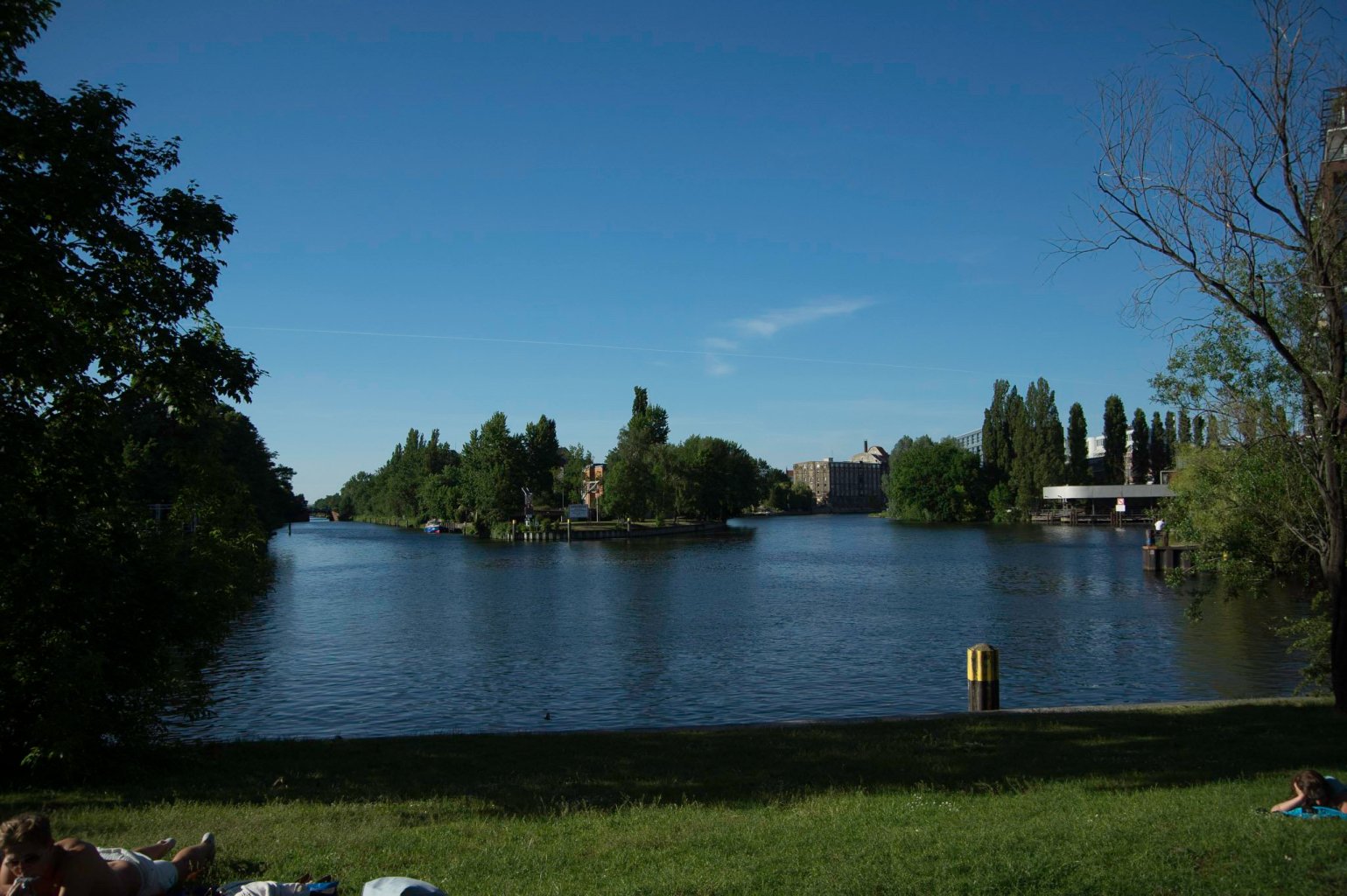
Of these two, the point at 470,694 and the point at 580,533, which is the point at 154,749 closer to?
the point at 470,694

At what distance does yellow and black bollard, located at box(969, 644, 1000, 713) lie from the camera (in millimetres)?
17031

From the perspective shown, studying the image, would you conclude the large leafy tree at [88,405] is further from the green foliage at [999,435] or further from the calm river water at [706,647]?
the green foliage at [999,435]

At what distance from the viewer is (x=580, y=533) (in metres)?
109

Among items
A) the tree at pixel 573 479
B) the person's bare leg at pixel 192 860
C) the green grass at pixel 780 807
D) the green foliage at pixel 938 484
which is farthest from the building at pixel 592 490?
the person's bare leg at pixel 192 860

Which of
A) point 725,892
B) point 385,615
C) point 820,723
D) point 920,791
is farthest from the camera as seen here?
point 385,615

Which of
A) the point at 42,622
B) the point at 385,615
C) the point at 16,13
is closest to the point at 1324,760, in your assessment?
the point at 42,622

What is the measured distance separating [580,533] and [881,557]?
47647mm

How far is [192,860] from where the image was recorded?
6.52 m

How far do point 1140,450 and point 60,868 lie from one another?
141 m

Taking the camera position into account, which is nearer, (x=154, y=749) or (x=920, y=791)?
(x=920, y=791)

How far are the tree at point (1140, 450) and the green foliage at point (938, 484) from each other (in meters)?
20.7

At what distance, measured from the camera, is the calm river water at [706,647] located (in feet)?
65.4

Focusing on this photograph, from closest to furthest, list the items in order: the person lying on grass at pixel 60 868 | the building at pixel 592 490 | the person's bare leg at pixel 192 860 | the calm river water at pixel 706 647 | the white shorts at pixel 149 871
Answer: the person lying on grass at pixel 60 868 → the white shorts at pixel 149 871 → the person's bare leg at pixel 192 860 → the calm river water at pixel 706 647 → the building at pixel 592 490

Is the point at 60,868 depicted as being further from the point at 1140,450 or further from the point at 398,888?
the point at 1140,450
